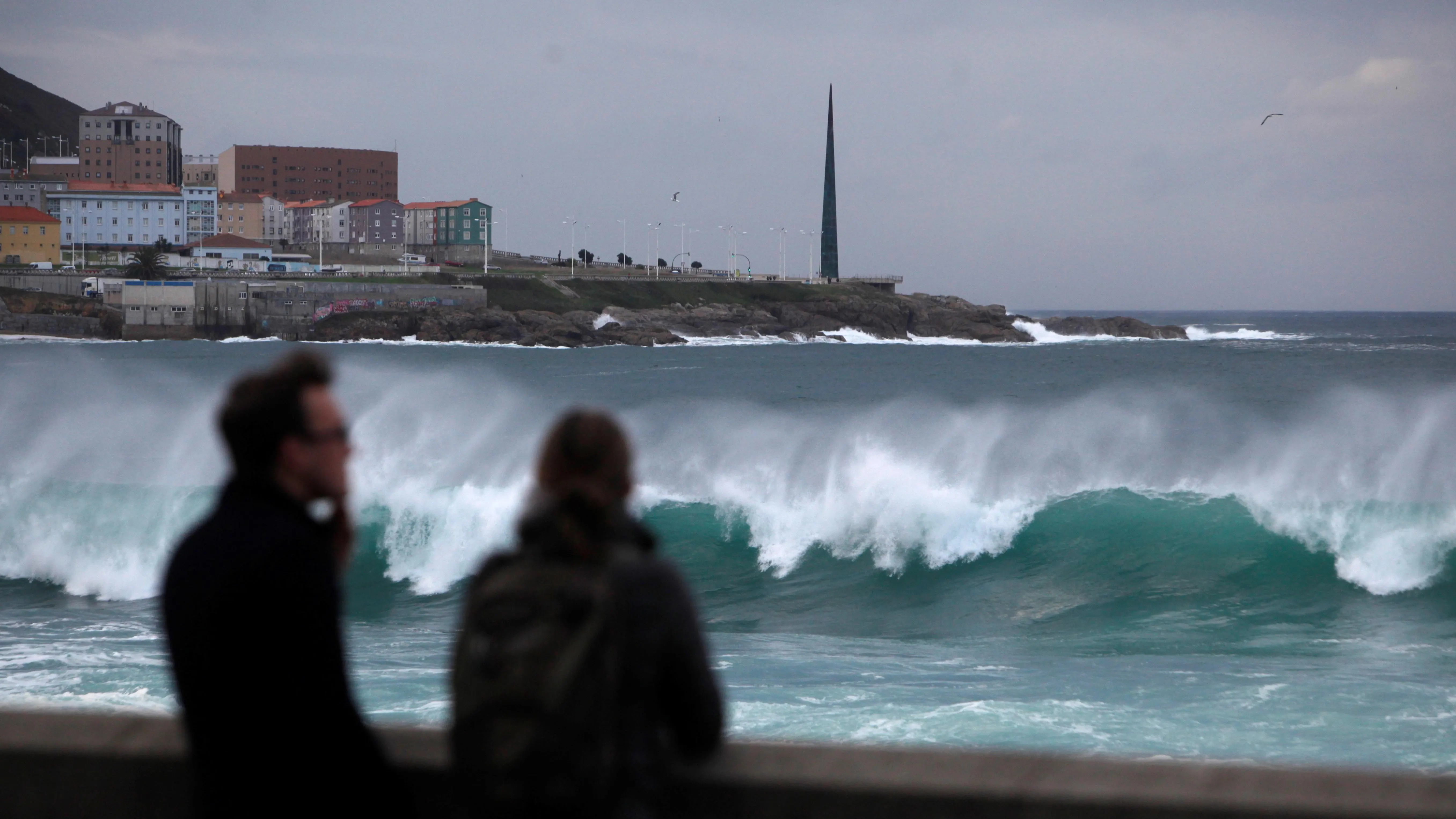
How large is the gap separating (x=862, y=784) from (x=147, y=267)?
99310 mm

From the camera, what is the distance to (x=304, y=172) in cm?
16100

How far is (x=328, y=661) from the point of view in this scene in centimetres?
212

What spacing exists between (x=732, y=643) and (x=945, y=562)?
4733mm

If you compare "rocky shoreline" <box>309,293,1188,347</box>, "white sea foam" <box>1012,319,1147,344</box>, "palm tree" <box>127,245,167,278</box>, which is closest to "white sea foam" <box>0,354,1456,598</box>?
"rocky shoreline" <box>309,293,1188,347</box>

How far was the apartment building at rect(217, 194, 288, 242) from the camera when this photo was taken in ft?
453

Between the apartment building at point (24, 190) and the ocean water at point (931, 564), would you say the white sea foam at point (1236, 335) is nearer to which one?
the ocean water at point (931, 564)

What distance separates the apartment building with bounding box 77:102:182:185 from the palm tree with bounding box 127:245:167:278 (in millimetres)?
54885

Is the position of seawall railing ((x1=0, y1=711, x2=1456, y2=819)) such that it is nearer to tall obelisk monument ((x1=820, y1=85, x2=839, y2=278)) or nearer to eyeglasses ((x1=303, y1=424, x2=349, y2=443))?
eyeglasses ((x1=303, y1=424, x2=349, y2=443))

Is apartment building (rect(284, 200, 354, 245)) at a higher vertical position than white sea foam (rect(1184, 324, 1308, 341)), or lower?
higher

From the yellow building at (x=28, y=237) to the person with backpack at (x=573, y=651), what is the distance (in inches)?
4724

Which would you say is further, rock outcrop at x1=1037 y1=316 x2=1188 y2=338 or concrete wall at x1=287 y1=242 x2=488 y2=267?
concrete wall at x1=287 y1=242 x2=488 y2=267

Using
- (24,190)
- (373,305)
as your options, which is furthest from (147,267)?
(24,190)

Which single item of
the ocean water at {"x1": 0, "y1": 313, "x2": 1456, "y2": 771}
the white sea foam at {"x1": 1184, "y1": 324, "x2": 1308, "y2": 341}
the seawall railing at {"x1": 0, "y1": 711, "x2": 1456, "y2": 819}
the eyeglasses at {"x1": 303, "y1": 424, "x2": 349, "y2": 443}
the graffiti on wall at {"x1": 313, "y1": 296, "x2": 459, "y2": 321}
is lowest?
the ocean water at {"x1": 0, "y1": 313, "x2": 1456, "y2": 771}

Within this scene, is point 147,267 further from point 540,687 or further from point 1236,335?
point 540,687
